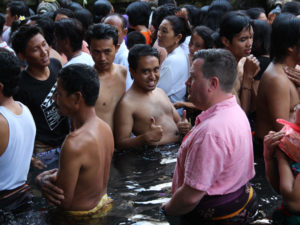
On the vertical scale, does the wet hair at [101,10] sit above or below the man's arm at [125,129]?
above

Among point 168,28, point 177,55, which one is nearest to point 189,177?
point 177,55

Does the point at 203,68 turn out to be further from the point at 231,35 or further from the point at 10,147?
the point at 231,35

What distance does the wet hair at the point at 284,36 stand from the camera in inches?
158

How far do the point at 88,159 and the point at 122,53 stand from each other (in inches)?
127

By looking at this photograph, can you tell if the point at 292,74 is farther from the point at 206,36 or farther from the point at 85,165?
the point at 85,165

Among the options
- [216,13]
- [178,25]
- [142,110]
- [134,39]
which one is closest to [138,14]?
[134,39]

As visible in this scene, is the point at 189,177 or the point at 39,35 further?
the point at 39,35

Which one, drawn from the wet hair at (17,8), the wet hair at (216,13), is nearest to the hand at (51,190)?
the wet hair at (216,13)

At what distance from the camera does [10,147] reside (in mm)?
3176

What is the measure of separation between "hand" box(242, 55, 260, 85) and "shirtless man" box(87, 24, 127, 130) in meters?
1.59

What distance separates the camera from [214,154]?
2.55 meters

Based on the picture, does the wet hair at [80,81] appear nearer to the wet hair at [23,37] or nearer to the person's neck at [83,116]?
the person's neck at [83,116]

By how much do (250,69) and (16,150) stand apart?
294 centimetres

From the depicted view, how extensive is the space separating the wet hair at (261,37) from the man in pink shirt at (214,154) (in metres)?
2.86
